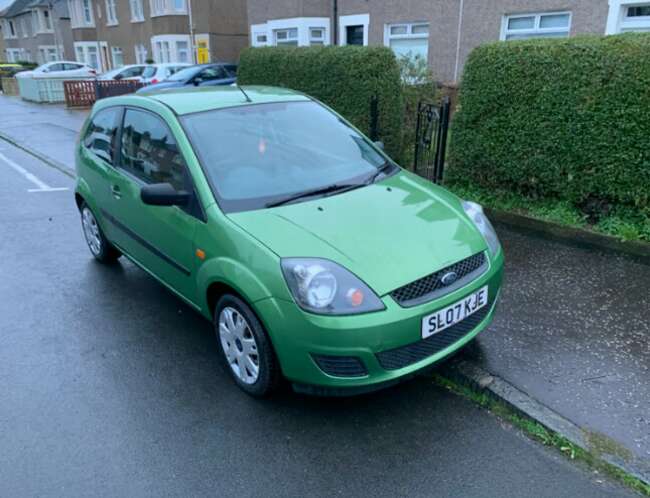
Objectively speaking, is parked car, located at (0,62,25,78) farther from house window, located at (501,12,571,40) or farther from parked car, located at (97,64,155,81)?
house window, located at (501,12,571,40)

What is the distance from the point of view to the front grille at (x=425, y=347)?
9.15 feet

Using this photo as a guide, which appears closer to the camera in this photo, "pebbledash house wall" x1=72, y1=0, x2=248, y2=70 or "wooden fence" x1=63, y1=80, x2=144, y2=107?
"wooden fence" x1=63, y1=80, x2=144, y2=107

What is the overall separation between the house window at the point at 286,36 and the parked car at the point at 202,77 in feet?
7.52

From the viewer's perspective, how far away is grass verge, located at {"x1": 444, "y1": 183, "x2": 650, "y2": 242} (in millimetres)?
5156

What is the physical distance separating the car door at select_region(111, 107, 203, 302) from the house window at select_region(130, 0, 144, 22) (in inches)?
1188

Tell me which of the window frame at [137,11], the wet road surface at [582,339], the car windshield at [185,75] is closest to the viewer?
the wet road surface at [582,339]

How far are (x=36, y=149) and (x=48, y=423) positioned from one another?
435 inches

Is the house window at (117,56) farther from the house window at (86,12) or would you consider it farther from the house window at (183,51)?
the house window at (183,51)

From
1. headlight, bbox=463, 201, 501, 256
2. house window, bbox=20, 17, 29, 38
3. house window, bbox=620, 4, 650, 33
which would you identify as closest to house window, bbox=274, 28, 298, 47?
house window, bbox=620, 4, 650, 33

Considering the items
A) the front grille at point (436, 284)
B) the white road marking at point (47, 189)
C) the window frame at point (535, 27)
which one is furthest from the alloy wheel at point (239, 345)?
the window frame at point (535, 27)

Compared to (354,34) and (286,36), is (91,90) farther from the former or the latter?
(354,34)

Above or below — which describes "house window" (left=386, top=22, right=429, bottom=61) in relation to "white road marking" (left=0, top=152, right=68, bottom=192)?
above

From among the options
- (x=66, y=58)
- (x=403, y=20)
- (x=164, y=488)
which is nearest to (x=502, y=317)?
(x=164, y=488)

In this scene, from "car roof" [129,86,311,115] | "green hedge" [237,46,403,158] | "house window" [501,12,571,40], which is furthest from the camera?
"house window" [501,12,571,40]
